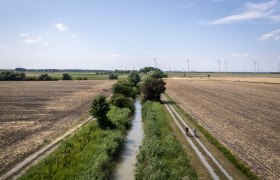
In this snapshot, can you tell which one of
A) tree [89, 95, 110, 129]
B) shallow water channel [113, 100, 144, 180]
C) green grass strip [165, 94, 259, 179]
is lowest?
shallow water channel [113, 100, 144, 180]

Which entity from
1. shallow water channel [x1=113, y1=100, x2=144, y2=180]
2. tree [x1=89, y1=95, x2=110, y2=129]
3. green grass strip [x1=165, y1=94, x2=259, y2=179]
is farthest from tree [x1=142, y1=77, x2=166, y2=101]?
green grass strip [x1=165, y1=94, x2=259, y2=179]

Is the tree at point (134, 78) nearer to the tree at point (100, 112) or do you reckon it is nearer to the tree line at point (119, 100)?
the tree line at point (119, 100)

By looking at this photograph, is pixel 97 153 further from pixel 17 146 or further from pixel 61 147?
pixel 17 146

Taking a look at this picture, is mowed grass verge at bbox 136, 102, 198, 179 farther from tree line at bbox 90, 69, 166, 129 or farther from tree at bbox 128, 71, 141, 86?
tree at bbox 128, 71, 141, 86

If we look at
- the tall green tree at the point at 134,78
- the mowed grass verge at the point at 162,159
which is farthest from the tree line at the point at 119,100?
the tall green tree at the point at 134,78

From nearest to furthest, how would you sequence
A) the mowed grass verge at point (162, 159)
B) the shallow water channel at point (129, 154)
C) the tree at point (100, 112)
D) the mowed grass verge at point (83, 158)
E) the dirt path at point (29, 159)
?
the mowed grass verge at point (162, 159) → the mowed grass verge at point (83, 158) → the dirt path at point (29, 159) → the shallow water channel at point (129, 154) → the tree at point (100, 112)

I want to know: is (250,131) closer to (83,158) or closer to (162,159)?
(162,159)
